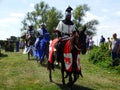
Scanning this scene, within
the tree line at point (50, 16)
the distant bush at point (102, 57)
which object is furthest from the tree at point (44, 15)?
the distant bush at point (102, 57)

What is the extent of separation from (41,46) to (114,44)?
4.32 metres

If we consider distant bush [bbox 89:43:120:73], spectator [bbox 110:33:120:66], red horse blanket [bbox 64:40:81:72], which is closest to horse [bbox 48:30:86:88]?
red horse blanket [bbox 64:40:81:72]

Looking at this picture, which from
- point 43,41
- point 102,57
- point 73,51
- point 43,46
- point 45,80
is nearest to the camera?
point 73,51

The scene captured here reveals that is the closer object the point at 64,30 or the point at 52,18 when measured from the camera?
the point at 64,30

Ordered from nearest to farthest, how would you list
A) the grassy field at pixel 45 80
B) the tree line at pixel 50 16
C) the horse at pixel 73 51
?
1. the horse at pixel 73 51
2. the grassy field at pixel 45 80
3. the tree line at pixel 50 16

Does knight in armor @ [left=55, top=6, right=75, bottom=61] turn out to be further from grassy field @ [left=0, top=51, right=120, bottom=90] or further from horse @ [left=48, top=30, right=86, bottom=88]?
grassy field @ [left=0, top=51, right=120, bottom=90]

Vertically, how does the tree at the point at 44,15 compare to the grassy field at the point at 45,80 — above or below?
above

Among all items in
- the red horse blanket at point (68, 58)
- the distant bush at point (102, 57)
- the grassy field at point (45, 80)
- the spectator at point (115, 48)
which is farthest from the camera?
the distant bush at point (102, 57)

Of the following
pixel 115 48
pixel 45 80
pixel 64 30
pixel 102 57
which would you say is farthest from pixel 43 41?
pixel 64 30

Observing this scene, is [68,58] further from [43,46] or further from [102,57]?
[102,57]

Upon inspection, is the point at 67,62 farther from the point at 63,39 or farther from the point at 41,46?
the point at 41,46

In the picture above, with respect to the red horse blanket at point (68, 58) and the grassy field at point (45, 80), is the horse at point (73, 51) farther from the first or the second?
the grassy field at point (45, 80)

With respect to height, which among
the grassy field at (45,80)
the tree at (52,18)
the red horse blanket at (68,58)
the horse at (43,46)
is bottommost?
the grassy field at (45,80)

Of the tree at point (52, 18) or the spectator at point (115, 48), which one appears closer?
the spectator at point (115, 48)
